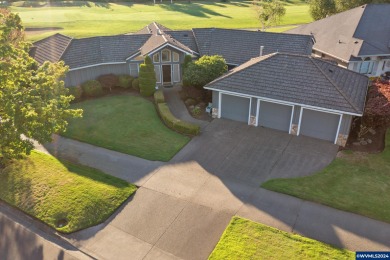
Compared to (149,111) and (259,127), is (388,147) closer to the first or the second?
(259,127)

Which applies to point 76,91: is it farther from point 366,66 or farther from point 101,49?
point 366,66

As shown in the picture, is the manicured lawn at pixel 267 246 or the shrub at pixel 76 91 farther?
the shrub at pixel 76 91

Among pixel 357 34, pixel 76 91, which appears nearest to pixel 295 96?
pixel 357 34

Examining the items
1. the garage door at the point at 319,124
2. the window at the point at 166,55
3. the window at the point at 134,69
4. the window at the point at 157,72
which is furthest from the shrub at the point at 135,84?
the garage door at the point at 319,124

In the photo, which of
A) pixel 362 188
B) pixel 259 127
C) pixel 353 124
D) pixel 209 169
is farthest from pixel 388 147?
pixel 209 169

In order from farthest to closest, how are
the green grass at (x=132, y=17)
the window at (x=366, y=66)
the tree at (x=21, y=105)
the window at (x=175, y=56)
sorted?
the green grass at (x=132, y=17) < the window at (x=366, y=66) < the window at (x=175, y=56) < the tree at (x=21, y=105)

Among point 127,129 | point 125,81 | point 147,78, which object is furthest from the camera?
point 125,81

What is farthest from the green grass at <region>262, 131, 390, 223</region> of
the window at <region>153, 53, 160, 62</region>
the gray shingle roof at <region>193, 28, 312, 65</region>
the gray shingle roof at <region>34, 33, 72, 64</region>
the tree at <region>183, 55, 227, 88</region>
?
the gray shingle roof at <region>34, 33, 72, 64</region>

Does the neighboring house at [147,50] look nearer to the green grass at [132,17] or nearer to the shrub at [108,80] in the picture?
the shrub at [108,80]
